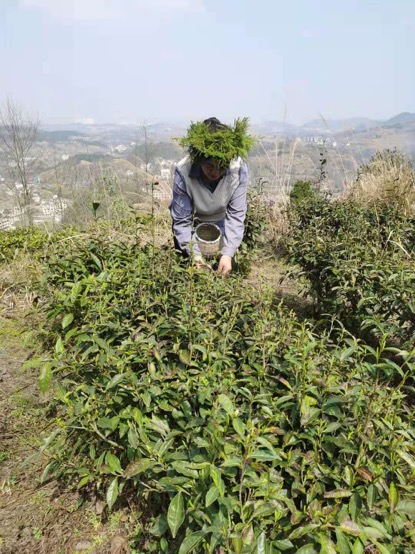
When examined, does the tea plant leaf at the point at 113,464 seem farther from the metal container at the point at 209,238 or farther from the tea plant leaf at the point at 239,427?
the metal container at the point at 209,238

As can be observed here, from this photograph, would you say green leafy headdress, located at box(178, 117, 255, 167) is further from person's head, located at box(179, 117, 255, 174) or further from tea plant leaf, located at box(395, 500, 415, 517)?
tea plant leaf, located at box(395, 500, 415, 517)

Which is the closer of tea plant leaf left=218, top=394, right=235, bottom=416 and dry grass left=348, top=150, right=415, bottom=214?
tea plant leaf left=218, top=394, right=235, bottom=416

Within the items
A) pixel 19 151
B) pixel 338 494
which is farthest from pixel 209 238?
pixel 19 151

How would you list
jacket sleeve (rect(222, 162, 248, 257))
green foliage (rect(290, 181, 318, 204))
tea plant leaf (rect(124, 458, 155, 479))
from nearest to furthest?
tea plant leaf (rect(124, 458, 155, 479)) → jacket sleeve (rect(222, 162, 248, 257)) → green foliage (rect(290, 181, 318, 204))

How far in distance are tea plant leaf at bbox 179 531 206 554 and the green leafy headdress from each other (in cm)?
208

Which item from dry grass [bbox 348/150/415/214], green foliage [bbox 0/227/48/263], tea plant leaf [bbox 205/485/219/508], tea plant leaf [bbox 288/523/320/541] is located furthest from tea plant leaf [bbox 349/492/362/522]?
dry grass [bbox 348/150/415/214]

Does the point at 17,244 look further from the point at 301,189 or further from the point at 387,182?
the point at 387,182

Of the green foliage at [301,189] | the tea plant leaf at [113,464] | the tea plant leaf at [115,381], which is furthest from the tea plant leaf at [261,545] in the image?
the green foliage at [301,189]

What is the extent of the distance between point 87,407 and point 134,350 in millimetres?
283

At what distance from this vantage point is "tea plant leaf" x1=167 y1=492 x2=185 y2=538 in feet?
3.82

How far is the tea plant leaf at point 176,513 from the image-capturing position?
1.17 meters

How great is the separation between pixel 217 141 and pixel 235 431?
6.15 feet

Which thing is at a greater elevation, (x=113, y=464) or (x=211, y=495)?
(x=211, y=495)

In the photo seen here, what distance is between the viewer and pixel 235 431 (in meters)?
1.35
